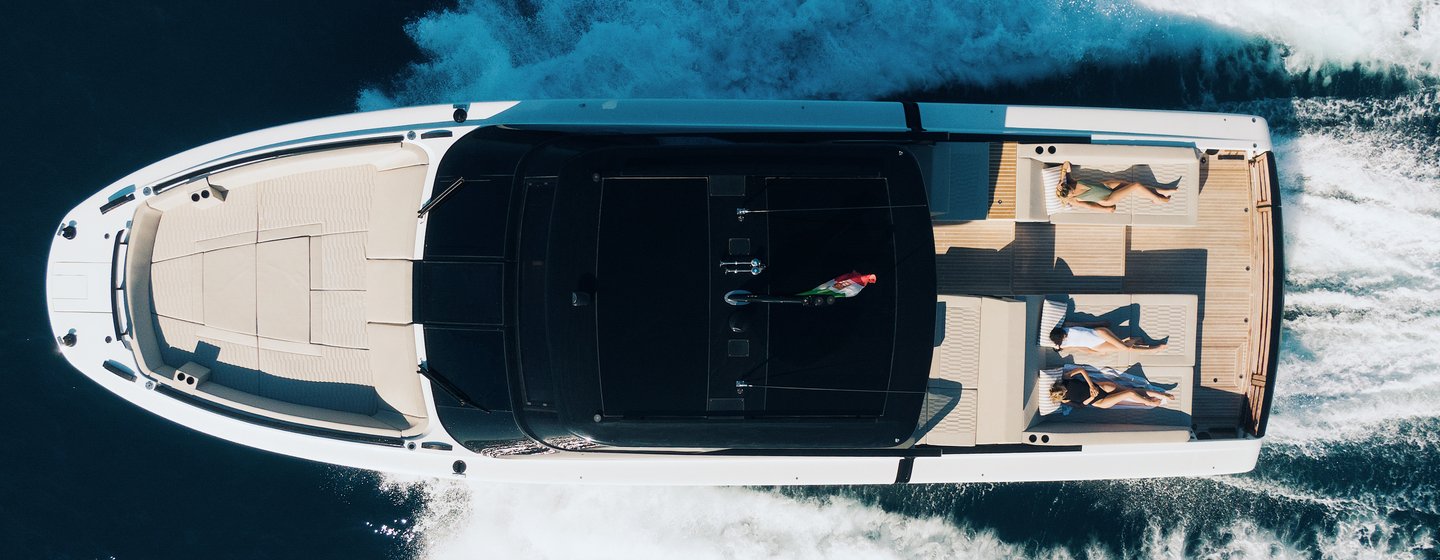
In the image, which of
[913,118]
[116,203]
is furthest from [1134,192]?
[116,203]

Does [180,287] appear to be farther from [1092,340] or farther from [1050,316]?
[1092,340]

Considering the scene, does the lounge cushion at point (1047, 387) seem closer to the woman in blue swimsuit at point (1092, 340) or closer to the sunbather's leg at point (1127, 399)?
the woman in blue swimsuit at point (1092, 340)

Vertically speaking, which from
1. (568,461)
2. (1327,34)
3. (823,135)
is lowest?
(568,461)

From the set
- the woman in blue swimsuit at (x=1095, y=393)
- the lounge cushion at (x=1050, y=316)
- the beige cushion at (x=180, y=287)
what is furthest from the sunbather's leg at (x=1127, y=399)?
the beige cushion at (x=180, y=287)

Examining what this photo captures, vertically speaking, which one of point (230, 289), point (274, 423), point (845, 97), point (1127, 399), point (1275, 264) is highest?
point (845, 97)

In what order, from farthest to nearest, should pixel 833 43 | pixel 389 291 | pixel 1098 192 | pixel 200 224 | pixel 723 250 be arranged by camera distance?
pixel 833 43, pixel 200 224, pixel 1098 192, pixel 389 291, pixel 723 250

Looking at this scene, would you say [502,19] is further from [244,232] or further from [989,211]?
[989,211]

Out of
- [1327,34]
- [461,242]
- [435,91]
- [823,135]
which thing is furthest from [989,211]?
[435,91]
